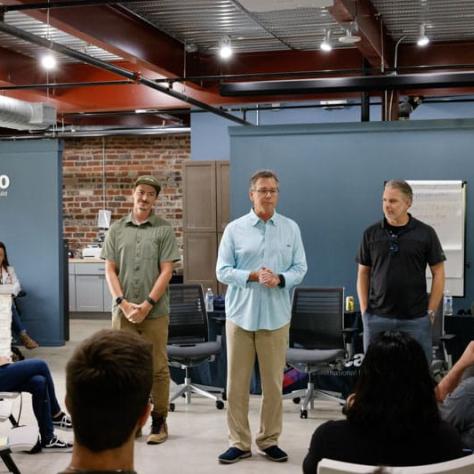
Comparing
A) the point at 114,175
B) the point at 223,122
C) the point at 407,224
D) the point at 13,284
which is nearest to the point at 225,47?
the point at 13,284

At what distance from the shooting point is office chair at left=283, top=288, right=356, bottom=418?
6266 mm

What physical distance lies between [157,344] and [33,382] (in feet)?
2.55

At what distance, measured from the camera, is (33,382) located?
5.01 m

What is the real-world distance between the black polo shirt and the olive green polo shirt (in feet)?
4.14

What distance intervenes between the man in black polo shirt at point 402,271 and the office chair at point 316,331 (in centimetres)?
131

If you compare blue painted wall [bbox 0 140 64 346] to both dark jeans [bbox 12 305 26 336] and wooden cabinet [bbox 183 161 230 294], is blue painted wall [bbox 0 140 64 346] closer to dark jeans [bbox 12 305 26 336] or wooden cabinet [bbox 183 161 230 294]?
dark jeans [bbox 12 305 26 336]

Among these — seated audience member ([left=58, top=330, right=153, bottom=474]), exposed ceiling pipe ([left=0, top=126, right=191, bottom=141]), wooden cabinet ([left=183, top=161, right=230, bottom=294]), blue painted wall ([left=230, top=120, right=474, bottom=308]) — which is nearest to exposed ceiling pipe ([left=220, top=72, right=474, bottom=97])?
blue painted wall ([left=230, top=120, right=474, bottom=308])

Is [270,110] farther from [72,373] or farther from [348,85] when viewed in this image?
[72,373]

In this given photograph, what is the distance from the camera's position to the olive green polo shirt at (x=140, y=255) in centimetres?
517

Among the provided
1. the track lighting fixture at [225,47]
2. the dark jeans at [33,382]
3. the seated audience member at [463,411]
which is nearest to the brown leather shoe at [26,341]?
the track lighting fixture at [225,47]

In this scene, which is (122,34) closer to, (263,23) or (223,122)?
(263,23)

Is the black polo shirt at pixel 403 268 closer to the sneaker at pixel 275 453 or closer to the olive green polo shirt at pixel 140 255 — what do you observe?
the sneaker at pixel 275 453

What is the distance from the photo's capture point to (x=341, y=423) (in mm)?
2293

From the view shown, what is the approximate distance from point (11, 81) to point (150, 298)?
4.98m
